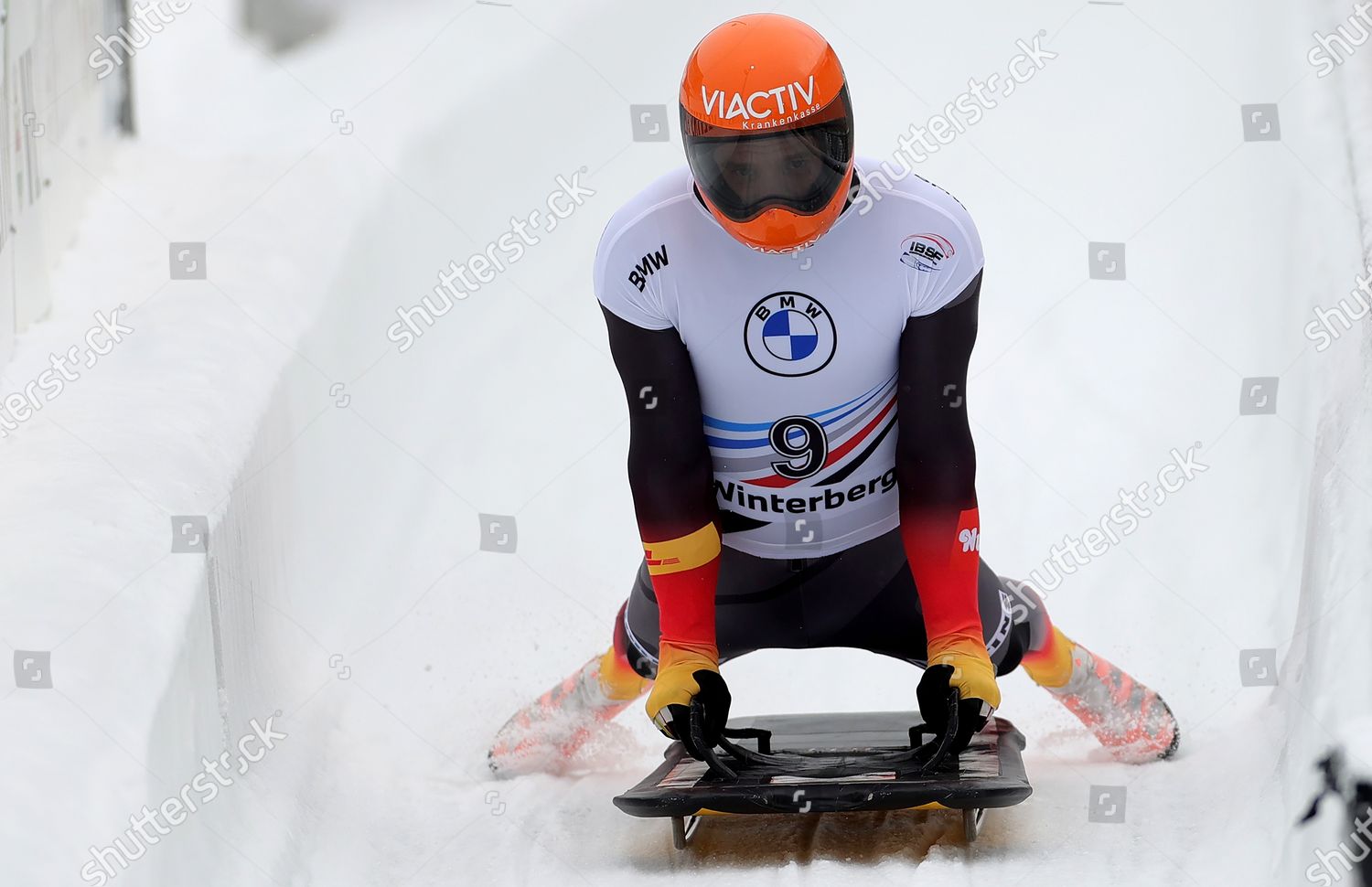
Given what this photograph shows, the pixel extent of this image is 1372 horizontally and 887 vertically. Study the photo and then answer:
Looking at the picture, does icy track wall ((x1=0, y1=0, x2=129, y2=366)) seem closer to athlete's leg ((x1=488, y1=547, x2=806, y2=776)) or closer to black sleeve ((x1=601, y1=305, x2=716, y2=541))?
athlete's leg ((x1=488, y1=547, x2=806, y2=776))

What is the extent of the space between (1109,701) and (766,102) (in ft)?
5.73

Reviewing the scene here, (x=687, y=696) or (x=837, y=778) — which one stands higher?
(x=687, y=696)

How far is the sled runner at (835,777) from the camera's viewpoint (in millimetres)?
2545

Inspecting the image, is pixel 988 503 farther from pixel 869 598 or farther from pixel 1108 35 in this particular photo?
pixel 1108 35

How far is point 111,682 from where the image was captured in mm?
2887

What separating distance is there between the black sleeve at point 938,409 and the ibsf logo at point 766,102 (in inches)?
19.3

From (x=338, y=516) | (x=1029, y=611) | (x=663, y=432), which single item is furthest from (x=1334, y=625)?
(x=338, y=516)

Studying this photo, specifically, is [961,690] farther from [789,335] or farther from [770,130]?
[770,130]

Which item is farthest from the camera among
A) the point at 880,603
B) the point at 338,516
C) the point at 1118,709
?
the point at 338,516

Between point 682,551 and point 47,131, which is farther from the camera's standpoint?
point 47,131

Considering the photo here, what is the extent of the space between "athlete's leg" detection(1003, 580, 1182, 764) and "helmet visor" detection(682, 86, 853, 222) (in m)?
1.30

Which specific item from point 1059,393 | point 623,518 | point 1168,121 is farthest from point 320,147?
point 1168,121

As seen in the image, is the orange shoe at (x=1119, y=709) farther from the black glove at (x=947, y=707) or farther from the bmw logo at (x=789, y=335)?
the bmw logo at (x=789, y=335)

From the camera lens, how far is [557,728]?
3.48m
